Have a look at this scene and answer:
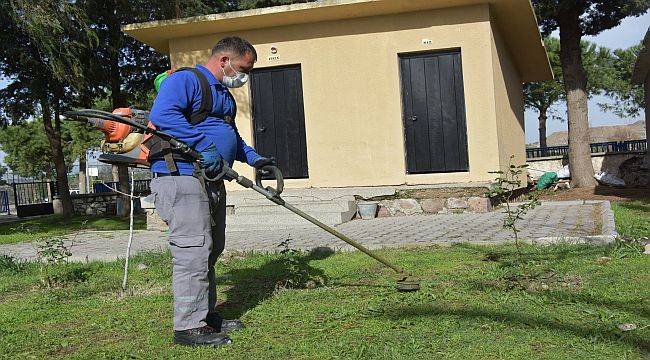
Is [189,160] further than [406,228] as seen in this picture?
No

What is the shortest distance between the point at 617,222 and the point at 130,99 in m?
15.8

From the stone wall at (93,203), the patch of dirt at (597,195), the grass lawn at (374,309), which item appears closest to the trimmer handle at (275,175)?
the grass lawn at (374,309)

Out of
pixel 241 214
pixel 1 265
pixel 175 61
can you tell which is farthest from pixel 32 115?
pixel 1 265

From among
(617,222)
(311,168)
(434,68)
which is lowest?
(617,222)

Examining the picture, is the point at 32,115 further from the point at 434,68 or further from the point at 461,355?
the point at 461,355

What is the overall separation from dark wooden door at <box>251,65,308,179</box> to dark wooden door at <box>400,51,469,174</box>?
6.55 feet

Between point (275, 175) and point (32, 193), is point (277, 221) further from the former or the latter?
point (32, 193)

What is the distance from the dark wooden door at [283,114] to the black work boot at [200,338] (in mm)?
8056

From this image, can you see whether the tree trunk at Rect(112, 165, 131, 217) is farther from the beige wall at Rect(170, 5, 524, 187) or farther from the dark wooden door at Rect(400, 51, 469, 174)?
the dark wooden door at Rect(400, 51, 469, 174)

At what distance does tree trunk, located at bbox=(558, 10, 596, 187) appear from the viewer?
17672 millimetres

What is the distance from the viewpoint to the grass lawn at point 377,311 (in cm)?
335

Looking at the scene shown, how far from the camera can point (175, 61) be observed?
12055 mm

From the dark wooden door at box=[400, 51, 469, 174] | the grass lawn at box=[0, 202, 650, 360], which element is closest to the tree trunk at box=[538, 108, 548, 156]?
the dark wooden door at box=[400, 51, 469, 174]

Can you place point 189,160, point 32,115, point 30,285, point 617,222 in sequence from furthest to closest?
point 32,115
point 617,222
point 30,285
point 189,160
